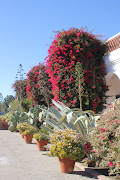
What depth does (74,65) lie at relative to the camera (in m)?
11.4

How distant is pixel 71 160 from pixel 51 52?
7.25m

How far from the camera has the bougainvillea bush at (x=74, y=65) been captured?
1145 cm

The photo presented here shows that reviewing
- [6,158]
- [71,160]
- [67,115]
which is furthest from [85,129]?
[6,158]

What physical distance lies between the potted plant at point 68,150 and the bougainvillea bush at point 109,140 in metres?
0.48

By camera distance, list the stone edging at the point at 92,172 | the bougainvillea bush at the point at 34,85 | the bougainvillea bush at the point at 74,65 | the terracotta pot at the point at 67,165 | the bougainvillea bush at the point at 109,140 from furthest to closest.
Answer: the bougainvillea bush at the point at 34,85 → the bougainvillea bush at the point at 74,65 → the terracotta pot at the point at 67,165 → the stone edging at the point at 92,172 → the bougainvillea bush at the point at 109,140

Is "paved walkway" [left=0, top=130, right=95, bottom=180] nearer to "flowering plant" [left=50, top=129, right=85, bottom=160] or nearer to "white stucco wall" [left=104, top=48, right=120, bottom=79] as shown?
"flowering plant" [left=50, top=129, right=85, bottom=160]

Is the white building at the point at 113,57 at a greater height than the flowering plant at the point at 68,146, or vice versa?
the white building at the point at 113,57

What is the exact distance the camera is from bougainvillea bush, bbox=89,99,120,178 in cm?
476

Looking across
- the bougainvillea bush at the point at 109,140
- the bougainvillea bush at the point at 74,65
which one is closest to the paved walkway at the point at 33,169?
the bougainvillea bush at the point at 109,140

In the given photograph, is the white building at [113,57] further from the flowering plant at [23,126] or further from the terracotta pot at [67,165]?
the terracotta pot at [67,165]

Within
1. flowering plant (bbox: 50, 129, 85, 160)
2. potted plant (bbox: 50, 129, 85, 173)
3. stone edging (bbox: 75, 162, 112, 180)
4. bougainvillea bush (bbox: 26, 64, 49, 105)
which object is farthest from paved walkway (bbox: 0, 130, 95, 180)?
bougainvillea bush (bbox: 26, 64, 49, 105)

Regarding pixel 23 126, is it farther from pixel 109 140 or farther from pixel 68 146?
pixel 109 140

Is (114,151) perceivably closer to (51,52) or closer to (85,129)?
(85,129)

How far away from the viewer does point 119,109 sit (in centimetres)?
553
